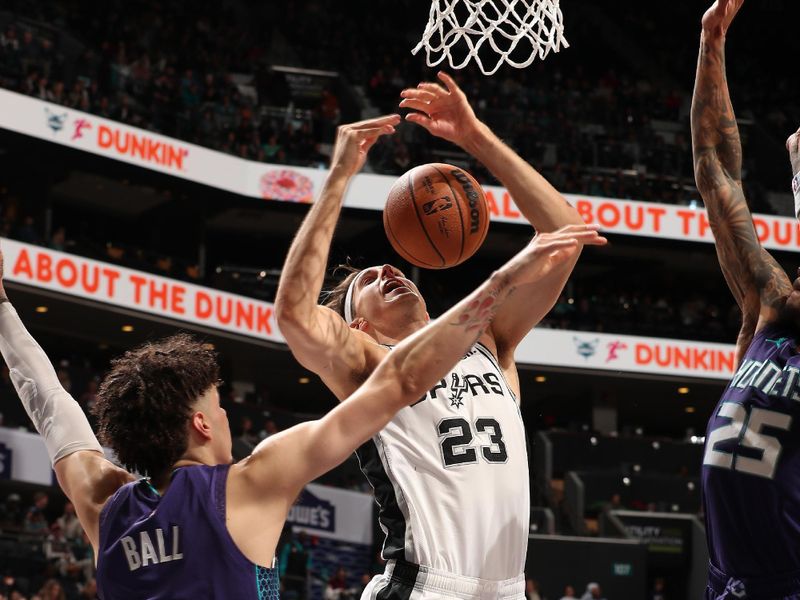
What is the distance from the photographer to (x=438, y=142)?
24.8 m

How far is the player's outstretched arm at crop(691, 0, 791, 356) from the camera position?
12.8 ft

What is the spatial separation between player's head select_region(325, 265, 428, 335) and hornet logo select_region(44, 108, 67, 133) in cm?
1726

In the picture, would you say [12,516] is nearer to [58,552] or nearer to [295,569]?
[58,552]

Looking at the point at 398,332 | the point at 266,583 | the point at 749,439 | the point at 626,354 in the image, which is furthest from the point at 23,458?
the point at 266,583

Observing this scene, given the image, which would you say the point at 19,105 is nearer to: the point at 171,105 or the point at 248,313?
the point at 171,105

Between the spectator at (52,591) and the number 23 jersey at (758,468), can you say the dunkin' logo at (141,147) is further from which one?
the number 23 jersey at (758,468)

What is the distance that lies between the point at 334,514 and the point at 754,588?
1452 cm

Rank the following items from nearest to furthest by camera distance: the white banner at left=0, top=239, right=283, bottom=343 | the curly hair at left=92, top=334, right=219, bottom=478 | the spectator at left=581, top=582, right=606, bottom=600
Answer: the curly hair at left=92, top=334, right=219, bottom=478
the spectator at left=581, top=582, right=606, bottom=600
the white banner at left=0, top=239, right=283, bottom=343

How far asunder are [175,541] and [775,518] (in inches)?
75.7

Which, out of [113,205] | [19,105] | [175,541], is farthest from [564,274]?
[113,205]

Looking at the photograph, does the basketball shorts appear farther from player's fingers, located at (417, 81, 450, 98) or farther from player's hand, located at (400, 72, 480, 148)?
player's fingers, located at (417, 81, 450, 98)

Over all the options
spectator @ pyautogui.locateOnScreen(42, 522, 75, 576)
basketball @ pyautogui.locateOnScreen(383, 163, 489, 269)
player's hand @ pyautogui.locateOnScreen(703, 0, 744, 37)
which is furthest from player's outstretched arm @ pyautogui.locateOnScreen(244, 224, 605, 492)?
spectator @ pyautogui.locateOnScreen(42, 522, 75, 576)

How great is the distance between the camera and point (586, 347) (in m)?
23.5

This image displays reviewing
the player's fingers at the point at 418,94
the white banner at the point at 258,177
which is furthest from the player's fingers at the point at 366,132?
the white banner at the point at 258,177
